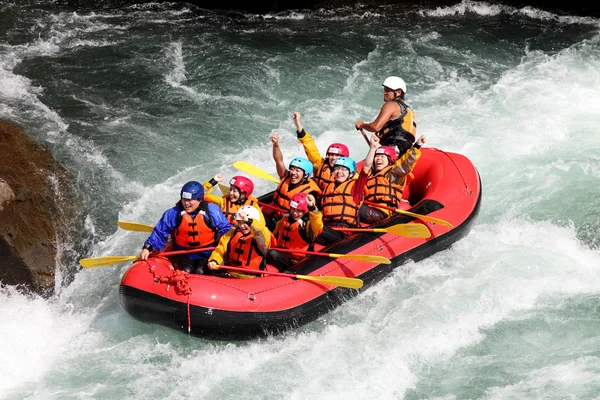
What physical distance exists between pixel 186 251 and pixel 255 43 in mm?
6379

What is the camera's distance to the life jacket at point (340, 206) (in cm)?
709

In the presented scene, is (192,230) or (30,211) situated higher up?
(192,230)

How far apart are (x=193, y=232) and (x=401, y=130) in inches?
95.0

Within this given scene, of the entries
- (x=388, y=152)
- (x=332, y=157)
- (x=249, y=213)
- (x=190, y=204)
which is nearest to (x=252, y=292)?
(x=249, y=213)

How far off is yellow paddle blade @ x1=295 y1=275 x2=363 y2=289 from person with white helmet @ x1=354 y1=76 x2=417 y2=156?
1703mm

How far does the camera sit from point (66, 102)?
10.5 metres

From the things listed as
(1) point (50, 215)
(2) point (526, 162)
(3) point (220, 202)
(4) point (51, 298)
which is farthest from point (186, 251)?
(2) point (526, 162)

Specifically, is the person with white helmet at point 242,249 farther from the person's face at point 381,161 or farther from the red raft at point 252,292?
the person's face at point 381,161

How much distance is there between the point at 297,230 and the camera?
671 cm

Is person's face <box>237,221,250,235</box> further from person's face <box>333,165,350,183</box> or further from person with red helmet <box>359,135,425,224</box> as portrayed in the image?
person with red helmet <box>359,135,425,224</box>

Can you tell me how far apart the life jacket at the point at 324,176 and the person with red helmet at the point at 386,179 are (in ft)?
1.23

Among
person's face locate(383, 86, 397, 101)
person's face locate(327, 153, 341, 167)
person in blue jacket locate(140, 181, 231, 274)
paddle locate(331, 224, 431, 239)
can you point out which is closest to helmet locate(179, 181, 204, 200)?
person in blue jacket locate(140, 181, 231, 274)

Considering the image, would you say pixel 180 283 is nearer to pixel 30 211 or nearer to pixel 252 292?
pixel 252 292

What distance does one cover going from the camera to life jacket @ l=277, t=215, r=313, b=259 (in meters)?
6.71
